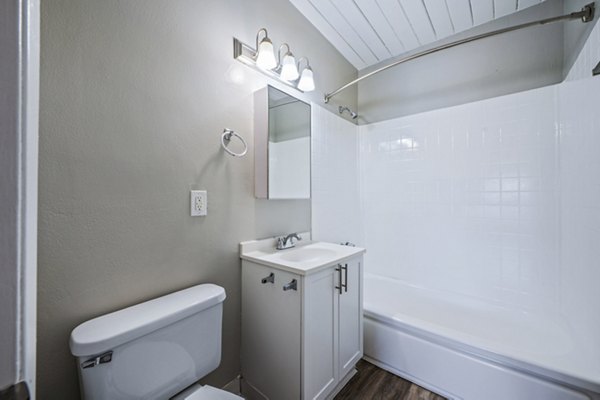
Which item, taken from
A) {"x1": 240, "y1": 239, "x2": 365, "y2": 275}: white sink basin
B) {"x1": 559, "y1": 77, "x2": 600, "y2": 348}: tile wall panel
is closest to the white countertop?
{"x1": 240, "y1": 239, "x2": 365, "y2": 275}: white sink basin

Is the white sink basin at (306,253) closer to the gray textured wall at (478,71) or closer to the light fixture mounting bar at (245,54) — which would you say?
the light fixture mounting bar at (245,54)

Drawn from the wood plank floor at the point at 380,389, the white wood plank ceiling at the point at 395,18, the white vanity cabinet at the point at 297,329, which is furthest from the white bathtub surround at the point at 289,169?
the wood plank floor at the point at 380,389

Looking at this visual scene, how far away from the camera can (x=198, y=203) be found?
1.20 m

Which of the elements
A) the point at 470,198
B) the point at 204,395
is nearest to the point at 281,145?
the point at 204,395

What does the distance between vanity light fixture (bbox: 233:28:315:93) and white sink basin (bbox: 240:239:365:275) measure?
42.1 inches

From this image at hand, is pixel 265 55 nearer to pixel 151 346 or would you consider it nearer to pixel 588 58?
pixel 151 346

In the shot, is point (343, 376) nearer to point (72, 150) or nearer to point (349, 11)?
point (72, 150)

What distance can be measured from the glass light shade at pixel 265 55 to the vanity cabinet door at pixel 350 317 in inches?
49.1

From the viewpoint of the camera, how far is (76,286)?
0.87 metres

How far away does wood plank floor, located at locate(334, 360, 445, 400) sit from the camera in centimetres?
141

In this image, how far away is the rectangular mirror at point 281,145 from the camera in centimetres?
146

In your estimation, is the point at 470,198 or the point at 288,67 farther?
the point at 470,198

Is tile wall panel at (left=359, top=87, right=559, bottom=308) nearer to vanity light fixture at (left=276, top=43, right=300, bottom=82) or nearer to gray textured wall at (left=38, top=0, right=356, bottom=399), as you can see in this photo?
vanity light fixture at (left=276, top=43, right=300, bottom=82)

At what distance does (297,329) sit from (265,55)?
149 centimetres
